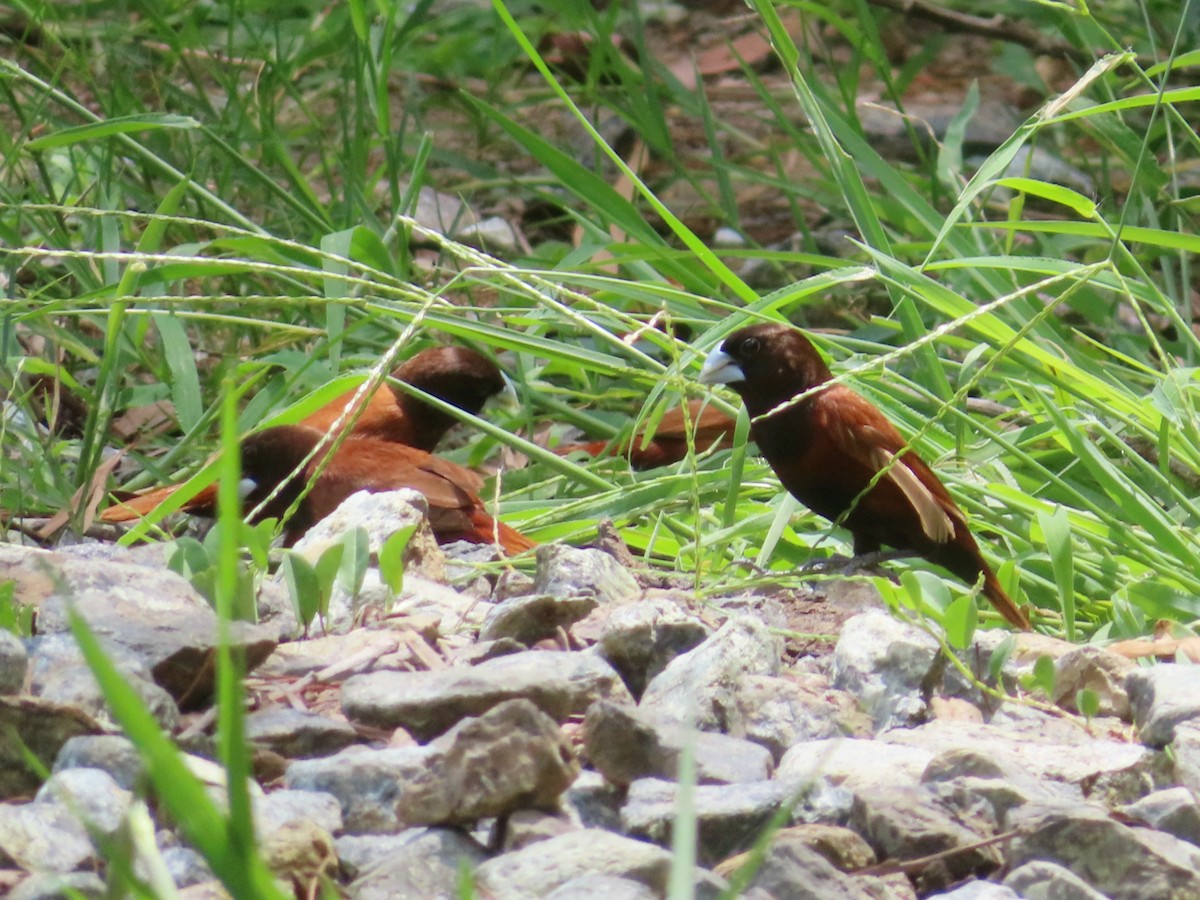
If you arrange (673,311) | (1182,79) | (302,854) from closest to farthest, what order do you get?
(302,854) → (673,311) → (1182,79)

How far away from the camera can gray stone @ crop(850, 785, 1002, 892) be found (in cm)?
142

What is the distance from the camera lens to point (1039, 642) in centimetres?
219

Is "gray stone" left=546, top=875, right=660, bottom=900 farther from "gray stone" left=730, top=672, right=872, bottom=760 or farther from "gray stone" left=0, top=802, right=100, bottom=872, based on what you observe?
"gray stone" left=730, top=672, right=872, bottom=760

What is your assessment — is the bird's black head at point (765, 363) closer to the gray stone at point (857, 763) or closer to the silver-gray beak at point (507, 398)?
the silver-gray beak at point (507, 398)

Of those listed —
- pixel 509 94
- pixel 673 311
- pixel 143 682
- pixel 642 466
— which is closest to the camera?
→ pixel 143 682

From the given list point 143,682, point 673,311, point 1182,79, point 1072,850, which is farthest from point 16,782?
point 1182,79

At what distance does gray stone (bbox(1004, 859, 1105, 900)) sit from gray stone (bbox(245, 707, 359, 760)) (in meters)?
0.62

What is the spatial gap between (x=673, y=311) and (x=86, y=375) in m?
1.72

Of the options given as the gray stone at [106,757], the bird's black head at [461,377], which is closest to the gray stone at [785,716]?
the gray stone at [106,757]

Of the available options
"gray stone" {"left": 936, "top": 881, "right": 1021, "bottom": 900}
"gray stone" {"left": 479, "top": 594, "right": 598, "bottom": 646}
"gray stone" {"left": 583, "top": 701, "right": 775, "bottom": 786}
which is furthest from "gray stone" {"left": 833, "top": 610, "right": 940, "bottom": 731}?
"gray stone" {"left": 936, "top": 881, "right": 1021, "bottom": 900}

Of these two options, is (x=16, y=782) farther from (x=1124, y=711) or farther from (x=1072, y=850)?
(x=1124, y=711)

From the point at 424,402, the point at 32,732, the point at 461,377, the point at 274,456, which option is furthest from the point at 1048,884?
the point at 461,377

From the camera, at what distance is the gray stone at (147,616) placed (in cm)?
167

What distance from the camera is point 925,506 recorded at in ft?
9.89
